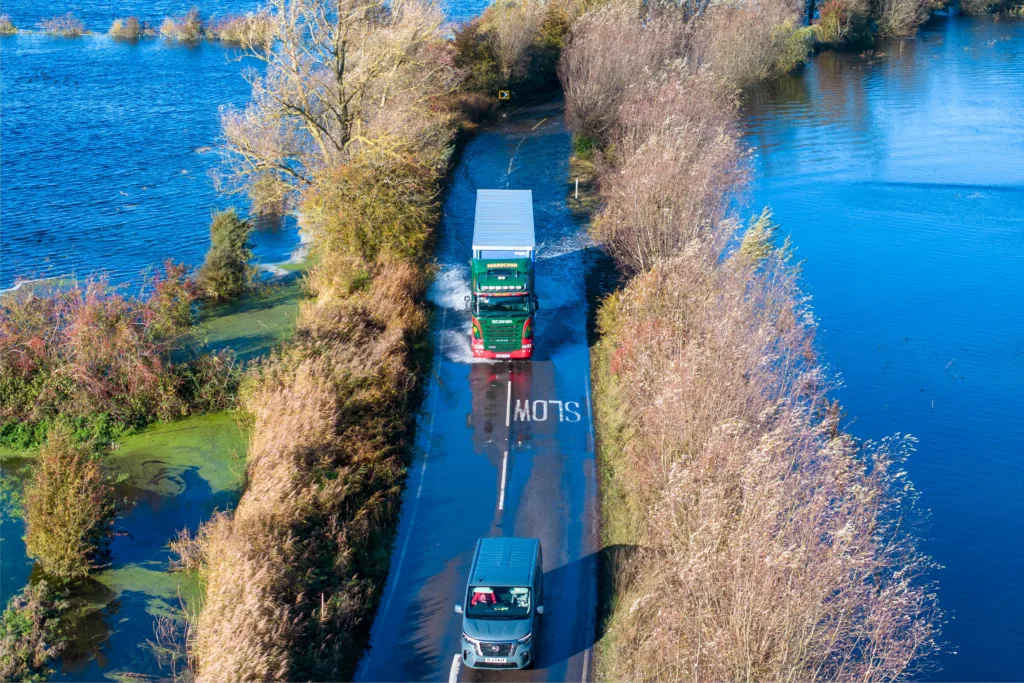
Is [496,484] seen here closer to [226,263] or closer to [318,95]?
[226,263]

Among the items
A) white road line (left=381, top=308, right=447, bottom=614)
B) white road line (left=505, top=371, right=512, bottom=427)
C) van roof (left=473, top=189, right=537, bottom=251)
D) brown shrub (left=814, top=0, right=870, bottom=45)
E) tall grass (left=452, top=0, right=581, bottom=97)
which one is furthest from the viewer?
brown shrub (left=814, top=0, right=870, bottom=45)

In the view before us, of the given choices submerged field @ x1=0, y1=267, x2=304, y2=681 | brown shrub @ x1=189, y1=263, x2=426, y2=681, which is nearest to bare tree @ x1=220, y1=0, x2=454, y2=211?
submerged field @ x1=0, y1=267, x2=304, y2=681

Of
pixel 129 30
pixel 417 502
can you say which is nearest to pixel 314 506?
pixel 417 502

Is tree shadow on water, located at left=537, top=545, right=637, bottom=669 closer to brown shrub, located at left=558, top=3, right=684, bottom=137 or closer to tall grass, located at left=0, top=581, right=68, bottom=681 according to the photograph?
tall grass, located at left=0, top=581, right=68, bottom=681

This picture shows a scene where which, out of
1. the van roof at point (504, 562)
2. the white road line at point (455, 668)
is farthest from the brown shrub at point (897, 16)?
the white road line at point (455, 668)

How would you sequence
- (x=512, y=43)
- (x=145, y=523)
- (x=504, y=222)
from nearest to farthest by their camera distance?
(x=145, y=523) → (x=504, y=222) → (x=512, y=43)

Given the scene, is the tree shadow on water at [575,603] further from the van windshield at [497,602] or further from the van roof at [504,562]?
the van roof at [504,562]
